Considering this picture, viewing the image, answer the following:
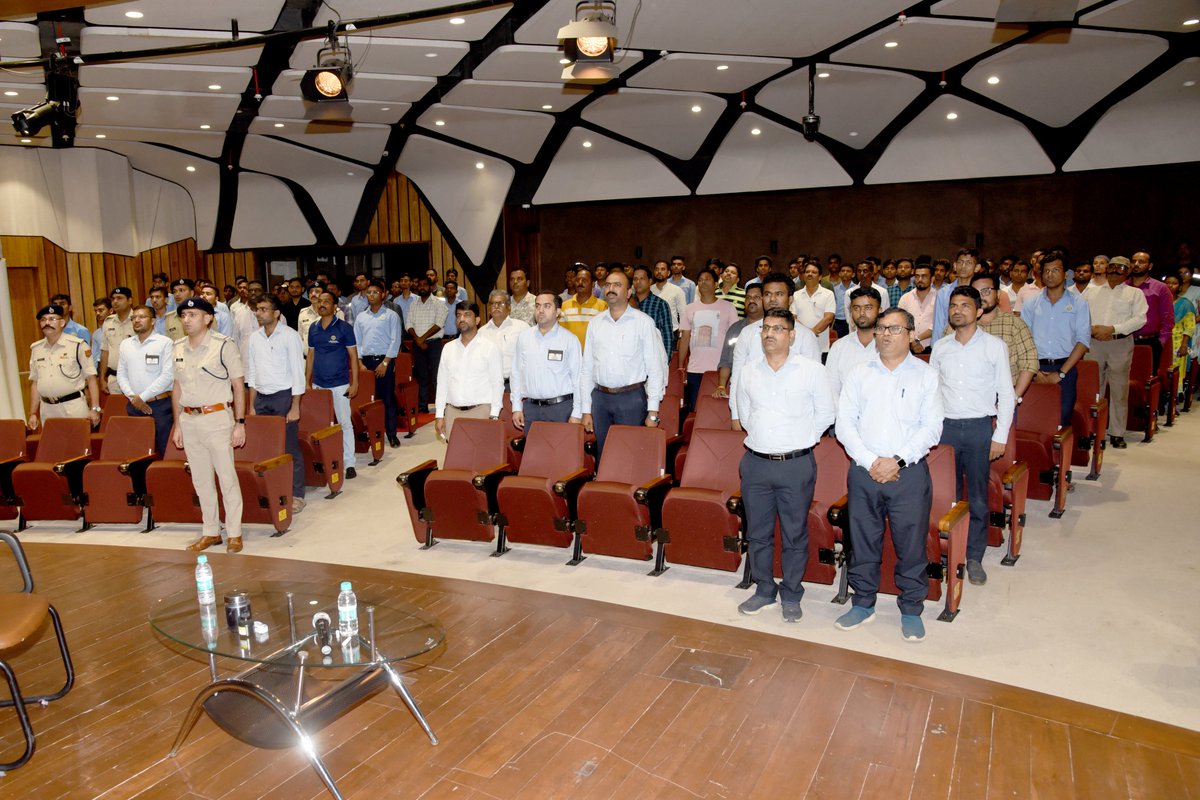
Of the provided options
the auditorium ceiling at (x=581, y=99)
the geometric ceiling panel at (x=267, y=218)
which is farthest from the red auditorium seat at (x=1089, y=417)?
the geometric ceiling panel at (x=267, y=218)

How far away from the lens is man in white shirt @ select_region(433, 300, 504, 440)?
6004 mm

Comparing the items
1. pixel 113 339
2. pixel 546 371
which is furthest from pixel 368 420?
pixel 546 371

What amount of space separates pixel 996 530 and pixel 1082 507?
133 centimetres

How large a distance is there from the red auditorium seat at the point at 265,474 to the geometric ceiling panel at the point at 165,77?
4.90 m

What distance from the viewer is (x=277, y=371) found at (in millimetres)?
6480

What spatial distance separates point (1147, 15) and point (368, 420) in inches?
322

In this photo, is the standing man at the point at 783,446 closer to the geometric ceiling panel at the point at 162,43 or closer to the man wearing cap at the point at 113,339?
the geometric ceiling panel at the point at 162,43

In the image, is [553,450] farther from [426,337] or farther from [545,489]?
[426,337]

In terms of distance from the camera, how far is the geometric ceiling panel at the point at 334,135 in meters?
12.3

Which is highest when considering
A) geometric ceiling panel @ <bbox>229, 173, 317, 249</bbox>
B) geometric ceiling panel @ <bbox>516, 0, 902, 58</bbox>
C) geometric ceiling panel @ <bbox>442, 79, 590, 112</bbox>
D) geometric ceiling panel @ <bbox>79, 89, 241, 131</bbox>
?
geometric ceiling panel @ <bbox>516, 0, 902, 58</bbox>

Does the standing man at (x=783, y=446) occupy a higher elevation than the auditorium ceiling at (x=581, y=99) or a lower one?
lower

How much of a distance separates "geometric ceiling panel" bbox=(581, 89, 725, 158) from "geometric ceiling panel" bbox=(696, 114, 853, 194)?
484 millimetres

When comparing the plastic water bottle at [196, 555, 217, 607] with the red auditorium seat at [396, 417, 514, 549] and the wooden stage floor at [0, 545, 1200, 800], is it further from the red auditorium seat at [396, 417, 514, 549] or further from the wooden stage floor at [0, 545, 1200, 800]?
the red auditorium seat at [396, 417, 514, 549]

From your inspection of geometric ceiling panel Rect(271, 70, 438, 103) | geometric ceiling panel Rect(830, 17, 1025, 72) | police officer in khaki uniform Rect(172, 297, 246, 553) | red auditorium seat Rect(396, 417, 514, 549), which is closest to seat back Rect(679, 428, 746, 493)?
red auditorium seat Rect(396, 417, 514, 549)
